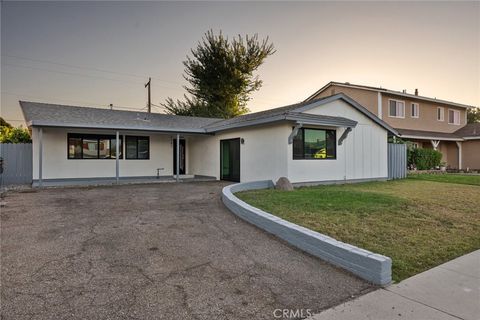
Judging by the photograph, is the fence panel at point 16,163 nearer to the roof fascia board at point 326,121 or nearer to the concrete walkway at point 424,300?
the roof fascia board at point 326,121

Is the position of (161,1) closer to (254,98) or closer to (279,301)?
(279,301)

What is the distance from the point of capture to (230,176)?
1425 centimetres

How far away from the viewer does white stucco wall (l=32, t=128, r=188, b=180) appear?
13.0 m

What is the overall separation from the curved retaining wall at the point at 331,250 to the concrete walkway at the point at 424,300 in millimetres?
215

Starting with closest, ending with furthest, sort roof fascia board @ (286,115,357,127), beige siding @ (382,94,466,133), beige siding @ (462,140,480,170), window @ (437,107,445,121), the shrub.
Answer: roof fascia board @ (286,115,357,127) → the shrub → beige siding @ (382,94,466,133) → beige siding @ (462,140,480,170) → window @ (437,107,445,121)

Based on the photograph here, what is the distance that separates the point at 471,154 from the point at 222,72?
920 inches

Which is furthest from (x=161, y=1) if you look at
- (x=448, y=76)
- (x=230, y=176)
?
(x=448, y=76)

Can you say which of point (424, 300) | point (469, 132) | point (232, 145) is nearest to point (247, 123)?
point (232, 145)

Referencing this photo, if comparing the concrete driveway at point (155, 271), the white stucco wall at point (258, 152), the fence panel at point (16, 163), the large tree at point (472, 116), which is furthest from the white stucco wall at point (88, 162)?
the large tree at point (472, 116)

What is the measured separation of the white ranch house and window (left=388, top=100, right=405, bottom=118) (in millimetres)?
7444

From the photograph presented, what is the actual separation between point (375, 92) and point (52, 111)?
19775 millimetres

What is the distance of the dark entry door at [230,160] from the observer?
1373cm

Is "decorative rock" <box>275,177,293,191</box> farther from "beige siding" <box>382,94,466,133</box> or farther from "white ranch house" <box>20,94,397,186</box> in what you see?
"beige siding" <box>382,94,466,133</box>

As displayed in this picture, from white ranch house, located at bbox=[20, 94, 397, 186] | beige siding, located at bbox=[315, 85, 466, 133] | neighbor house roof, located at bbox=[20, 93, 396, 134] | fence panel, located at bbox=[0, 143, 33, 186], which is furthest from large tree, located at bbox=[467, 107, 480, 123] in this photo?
fence panel, located at bbox=[0, 143, 33, 186]
